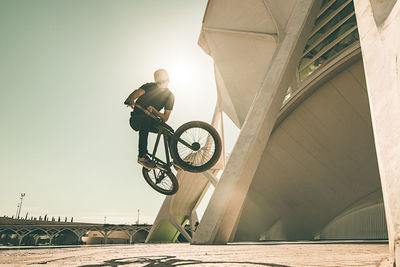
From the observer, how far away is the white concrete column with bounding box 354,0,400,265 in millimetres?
1524

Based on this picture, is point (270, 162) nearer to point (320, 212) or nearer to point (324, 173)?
point (324, 173)

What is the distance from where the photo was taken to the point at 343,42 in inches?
484

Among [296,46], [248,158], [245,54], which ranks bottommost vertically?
[248,158]

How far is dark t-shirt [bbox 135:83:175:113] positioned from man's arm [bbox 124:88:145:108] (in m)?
0.11

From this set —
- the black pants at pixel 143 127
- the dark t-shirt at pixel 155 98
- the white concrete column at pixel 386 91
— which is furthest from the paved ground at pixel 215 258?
the dark t-shirt at pixel 155 98

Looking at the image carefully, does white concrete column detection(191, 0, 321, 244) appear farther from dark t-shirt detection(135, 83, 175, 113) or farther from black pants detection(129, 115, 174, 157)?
dark t-shirt detection(135, 83, 175, 113)

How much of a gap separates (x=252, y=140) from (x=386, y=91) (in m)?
5.73

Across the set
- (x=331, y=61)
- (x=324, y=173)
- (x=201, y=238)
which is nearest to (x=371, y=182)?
(x=324, y=173)

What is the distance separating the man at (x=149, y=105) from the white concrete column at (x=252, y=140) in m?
2.35

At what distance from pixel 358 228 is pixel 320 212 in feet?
7.17

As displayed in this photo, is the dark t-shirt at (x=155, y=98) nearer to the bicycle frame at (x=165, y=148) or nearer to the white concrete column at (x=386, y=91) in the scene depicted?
the bicycle frame at (x=165, y=148)

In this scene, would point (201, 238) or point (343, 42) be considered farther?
point (343, 42)

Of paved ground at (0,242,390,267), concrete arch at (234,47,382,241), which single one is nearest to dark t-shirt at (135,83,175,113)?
paved ground at (0,242,390,267)

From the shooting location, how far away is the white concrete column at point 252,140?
6777 mm
